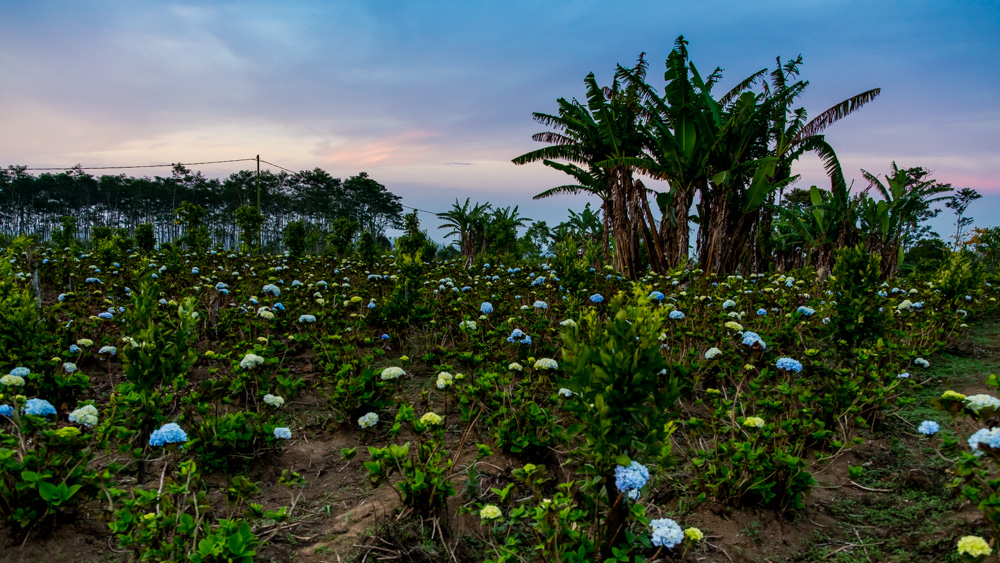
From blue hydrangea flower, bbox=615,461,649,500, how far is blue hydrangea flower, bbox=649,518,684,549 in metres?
0.21

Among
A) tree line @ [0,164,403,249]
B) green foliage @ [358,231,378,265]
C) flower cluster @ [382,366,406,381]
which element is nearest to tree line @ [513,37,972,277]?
green foliage @ [358,231,378,265]

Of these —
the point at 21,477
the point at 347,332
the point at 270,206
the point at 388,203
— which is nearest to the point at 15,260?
the point at 347,332

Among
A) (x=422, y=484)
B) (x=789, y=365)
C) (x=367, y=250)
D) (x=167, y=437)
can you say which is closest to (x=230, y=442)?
(x=167, y=437)

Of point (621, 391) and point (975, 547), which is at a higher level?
point (621, 391)

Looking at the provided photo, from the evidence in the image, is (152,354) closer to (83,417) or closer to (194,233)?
(83,417)

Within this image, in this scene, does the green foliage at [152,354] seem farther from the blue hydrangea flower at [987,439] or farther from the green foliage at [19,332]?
the blue hydrangea flower at [987,439]

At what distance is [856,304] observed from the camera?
4.60 metres

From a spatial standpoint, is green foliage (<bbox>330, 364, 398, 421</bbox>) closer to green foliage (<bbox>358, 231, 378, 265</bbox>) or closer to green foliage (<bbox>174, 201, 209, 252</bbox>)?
green foliage (<bbox>358, 231, 378, 265</bbox>)

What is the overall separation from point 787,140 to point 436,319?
13.0 metres

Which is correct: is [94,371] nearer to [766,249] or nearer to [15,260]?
[15,260]

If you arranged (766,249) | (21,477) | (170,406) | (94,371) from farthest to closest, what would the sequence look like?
(766,249), (94,371), (170,406), (21,477)

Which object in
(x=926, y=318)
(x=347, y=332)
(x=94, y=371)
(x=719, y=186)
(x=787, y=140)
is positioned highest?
(x=787, y=140)

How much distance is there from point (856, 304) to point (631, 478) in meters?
3.87

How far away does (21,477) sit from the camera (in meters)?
2.47
